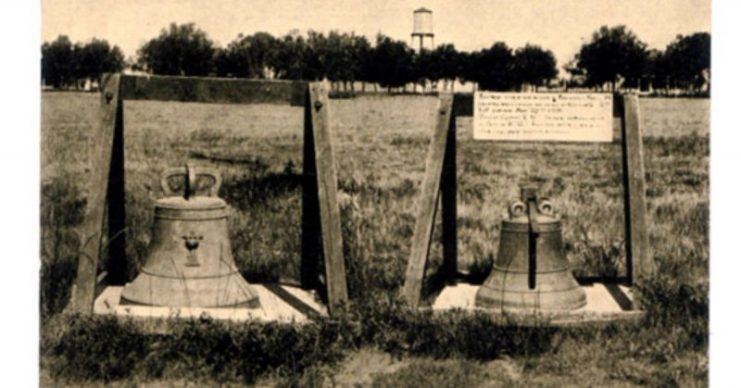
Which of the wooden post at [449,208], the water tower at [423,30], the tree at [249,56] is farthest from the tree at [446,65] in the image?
the tree at [249,56]

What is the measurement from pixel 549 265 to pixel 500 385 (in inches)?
43.6

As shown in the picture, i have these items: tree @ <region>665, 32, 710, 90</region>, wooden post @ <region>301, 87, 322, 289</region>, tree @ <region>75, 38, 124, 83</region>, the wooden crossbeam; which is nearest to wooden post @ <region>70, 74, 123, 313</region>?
the wooden crossbeam

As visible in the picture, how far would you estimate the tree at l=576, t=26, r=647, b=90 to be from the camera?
7.24 m

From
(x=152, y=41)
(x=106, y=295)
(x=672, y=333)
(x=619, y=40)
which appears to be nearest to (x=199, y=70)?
(x=152, y=41)

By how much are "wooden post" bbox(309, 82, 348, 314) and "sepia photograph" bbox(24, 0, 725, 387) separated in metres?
0.01

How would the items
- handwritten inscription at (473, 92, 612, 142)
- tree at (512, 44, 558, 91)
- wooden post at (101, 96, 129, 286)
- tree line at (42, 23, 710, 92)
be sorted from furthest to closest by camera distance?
tree at (512, 44, 558, 91) < tree line at (42, 23, 710, 92) < wooden post at (101, 96, 129, 286) < handwritten inscription at (473, 92, 612, 142)

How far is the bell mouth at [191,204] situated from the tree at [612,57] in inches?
136

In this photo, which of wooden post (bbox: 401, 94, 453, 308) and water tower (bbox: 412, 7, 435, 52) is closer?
wooden post (bbox: 401, 94, 453, 308)

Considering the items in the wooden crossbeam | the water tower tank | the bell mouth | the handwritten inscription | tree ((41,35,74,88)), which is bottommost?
the bell mouth

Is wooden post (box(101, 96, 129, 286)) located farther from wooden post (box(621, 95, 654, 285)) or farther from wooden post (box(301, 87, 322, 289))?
wooden post (box(621, 95, 654, 285))

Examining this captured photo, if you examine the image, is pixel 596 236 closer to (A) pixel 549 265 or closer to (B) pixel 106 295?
(A) pixel 549 265

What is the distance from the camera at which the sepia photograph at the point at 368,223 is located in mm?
5703

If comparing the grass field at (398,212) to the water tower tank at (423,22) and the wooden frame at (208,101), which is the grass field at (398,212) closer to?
the wooden frame at (208,101)

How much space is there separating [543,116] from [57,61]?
12.0 feet
